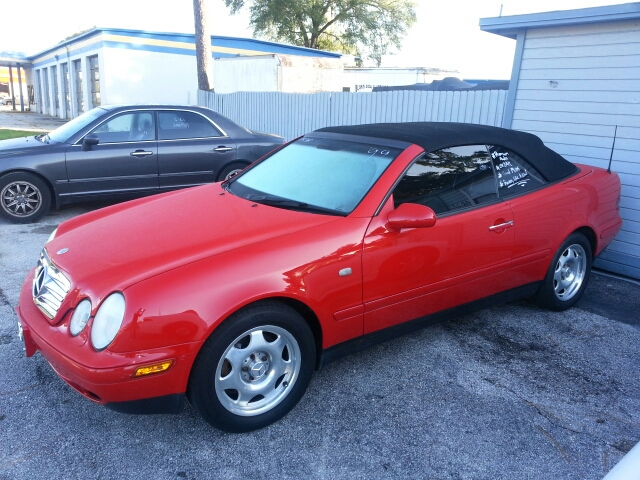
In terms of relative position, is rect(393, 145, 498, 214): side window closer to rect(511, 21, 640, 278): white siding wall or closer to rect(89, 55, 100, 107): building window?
rect(511, 21, 640, 278): white siding wall

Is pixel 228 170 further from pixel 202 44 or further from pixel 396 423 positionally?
pixel 202 44

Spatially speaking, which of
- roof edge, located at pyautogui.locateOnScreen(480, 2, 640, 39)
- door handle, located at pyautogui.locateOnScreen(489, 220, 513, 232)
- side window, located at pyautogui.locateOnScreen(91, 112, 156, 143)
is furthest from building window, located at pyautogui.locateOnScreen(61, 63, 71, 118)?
door handle, located at pyautogui.locateOnScreen(489, 220, 513, 232)

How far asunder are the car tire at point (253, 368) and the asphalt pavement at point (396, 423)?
0.14 metres

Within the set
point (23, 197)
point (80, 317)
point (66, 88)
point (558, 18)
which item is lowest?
point (23, 197)

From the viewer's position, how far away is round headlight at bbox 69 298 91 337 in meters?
2.62

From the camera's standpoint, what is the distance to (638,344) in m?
4.14

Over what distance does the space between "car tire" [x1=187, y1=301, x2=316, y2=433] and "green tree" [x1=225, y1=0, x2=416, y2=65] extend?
3432 centimetres

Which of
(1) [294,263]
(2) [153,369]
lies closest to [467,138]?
(1) [294,263]

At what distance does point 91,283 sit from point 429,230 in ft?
6.37

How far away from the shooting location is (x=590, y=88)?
5.90 metres

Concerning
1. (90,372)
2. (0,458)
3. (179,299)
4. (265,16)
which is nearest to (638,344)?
(179,299)

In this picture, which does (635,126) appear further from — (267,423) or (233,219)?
(267,423)

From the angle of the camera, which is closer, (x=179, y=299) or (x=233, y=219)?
(x=179, y=299)

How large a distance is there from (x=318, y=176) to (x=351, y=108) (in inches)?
273
